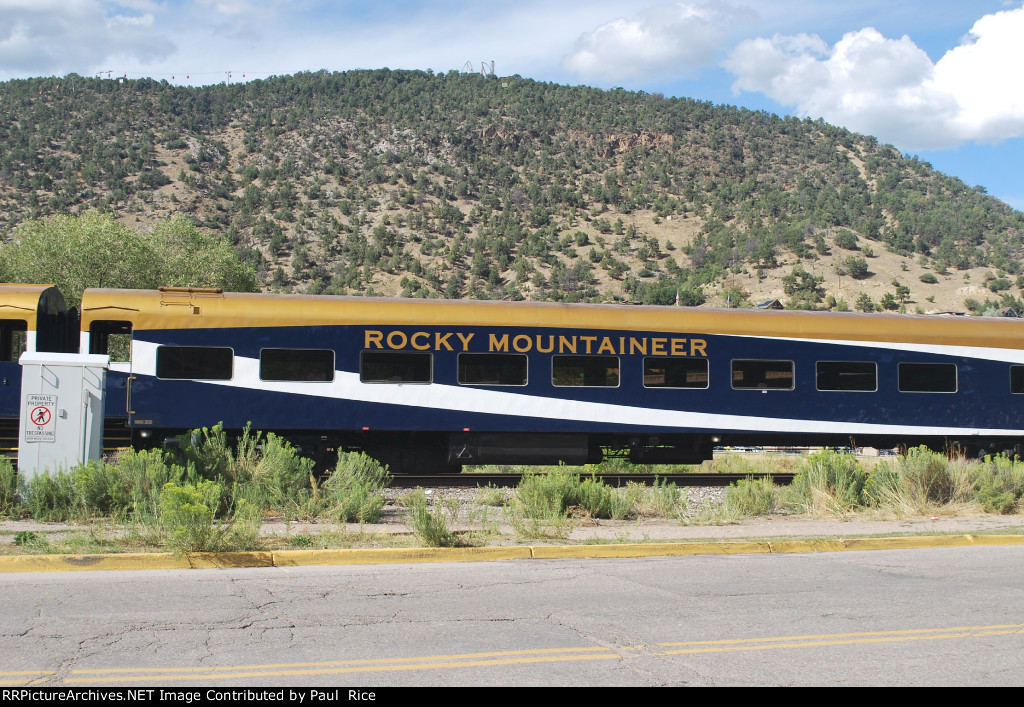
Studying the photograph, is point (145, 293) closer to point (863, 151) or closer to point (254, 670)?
point (254, 670)

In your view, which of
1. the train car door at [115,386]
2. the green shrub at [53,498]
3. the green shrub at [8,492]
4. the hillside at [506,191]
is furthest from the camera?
the hillside at [506,191]

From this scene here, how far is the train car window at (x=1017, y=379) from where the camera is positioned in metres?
18.6

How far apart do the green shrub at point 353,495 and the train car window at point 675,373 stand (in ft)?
20.8

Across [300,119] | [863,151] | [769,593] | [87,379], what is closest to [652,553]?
[769,593]

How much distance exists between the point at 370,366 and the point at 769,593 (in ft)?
32.5

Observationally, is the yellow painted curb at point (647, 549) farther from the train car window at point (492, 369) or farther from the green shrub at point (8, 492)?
the train car window at point (492, 369)

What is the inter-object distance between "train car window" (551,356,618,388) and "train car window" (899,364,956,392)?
5939 millimetres

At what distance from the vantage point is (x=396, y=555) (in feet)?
29.4

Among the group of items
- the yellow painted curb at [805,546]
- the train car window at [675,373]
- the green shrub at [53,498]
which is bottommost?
the yellow painted curb at [805,546]

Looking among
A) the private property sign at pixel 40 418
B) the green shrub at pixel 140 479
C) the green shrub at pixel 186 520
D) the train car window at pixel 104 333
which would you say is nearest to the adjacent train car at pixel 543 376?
the train car window at pixel 104 333

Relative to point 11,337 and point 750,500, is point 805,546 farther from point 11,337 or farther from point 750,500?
point 11,337

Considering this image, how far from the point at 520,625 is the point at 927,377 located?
14466 mm

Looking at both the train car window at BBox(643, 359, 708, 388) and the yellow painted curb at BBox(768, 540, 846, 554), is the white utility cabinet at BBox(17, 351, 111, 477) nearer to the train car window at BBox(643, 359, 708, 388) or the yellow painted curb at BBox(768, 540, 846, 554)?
the yellow painted curb at BBox(768, 540, 846, 554)

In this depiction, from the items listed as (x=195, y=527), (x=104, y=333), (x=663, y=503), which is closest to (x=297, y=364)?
(x=104, y=333)
